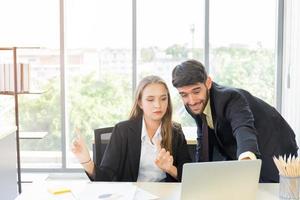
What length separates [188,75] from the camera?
6.53 ft

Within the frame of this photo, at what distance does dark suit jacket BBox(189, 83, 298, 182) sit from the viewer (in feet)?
6.65

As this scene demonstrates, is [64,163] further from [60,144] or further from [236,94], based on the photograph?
[236,94]

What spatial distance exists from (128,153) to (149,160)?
0.12 metres

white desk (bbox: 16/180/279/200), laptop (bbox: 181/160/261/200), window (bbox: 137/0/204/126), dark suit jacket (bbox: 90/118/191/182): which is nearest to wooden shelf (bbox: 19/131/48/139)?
window (bbox: 137/0/204/126)

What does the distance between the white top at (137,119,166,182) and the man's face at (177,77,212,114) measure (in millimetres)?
353

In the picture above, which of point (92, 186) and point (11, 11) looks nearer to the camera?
point (92, 186)

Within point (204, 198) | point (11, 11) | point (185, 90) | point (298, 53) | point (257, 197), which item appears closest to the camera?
point (204, 198)

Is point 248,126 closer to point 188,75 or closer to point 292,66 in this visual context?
point 188,75

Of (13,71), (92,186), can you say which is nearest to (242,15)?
(13,71)

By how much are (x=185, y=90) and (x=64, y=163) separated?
3.00m

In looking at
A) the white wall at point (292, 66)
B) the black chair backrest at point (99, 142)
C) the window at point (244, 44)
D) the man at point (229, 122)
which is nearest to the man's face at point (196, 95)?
the man at point (229, 122)

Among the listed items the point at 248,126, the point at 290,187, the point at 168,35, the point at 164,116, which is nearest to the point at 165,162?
the point at 164,116

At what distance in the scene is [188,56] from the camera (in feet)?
15.2

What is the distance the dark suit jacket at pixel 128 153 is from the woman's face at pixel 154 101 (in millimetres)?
81
